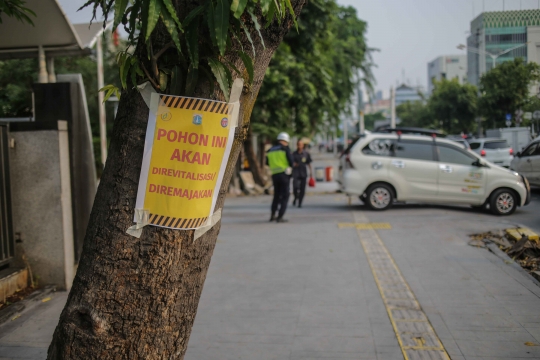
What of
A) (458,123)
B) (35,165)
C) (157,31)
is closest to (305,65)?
(35,165)

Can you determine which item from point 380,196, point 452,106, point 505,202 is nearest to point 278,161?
point 380,196

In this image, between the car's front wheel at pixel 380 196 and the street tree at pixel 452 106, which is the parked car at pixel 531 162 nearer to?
the car's front wheel at pixel 380 196

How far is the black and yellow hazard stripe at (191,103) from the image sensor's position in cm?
290

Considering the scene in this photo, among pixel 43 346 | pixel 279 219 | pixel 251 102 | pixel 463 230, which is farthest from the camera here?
pixel 279 219

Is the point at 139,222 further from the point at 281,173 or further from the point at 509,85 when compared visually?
the point at 281,173

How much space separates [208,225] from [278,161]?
908 centimetres

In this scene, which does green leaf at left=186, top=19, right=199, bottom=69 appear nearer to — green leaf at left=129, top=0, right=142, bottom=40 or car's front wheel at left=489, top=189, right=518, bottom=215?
green leaf at left=129, top=0, right=142, bottom=40

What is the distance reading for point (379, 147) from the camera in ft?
46.2

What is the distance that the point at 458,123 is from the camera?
43250 mm

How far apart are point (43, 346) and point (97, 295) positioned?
225 centimetres

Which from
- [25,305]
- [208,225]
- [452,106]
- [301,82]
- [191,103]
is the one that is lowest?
[25,305]

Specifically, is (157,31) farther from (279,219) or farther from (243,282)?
(279,219)

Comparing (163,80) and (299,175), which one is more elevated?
(163,80)

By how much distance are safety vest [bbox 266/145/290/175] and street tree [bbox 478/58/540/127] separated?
4218 millimetres
